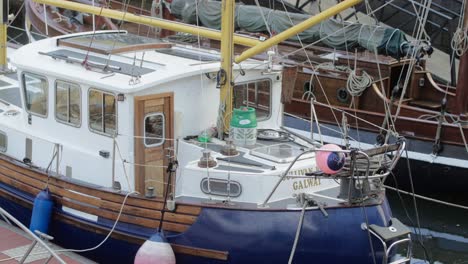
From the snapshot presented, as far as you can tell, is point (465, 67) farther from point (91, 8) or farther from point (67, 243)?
point (67, 243)

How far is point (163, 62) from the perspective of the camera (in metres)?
11.3

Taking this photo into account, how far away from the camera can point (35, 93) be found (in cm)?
1169

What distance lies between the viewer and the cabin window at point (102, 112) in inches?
418

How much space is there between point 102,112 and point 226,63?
1788mm

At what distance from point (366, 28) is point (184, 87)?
26.2 ft

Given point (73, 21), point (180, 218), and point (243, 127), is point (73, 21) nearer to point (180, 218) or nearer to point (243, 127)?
point (243, 127)

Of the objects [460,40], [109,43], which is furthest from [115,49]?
[460,40]

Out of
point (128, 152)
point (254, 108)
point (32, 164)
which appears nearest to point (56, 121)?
point (32, 164)

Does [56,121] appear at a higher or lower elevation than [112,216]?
higher

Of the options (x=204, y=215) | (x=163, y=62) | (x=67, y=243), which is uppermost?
(x=163, y=62)

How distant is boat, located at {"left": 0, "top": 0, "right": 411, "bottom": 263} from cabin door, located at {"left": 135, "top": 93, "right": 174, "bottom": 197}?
0.02 meters

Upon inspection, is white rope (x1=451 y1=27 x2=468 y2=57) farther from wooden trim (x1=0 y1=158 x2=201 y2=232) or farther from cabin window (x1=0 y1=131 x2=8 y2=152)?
cabin window (x1=0 y1=131 x2=8 y2=152)

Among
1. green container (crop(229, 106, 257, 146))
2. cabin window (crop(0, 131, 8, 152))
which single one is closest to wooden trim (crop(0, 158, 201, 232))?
cabin window (crop(0, 131, 8, 152))

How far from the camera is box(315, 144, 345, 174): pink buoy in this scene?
946 centimetres
